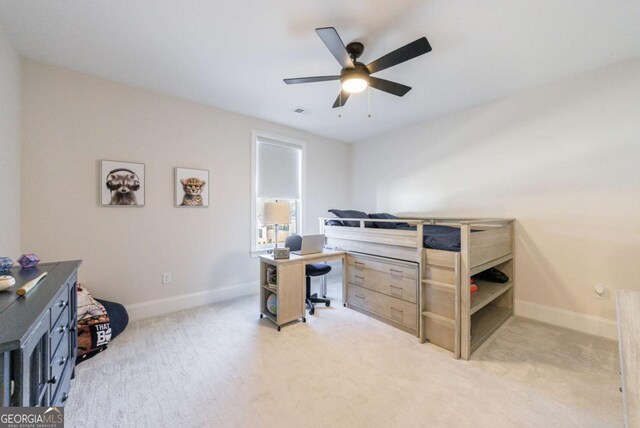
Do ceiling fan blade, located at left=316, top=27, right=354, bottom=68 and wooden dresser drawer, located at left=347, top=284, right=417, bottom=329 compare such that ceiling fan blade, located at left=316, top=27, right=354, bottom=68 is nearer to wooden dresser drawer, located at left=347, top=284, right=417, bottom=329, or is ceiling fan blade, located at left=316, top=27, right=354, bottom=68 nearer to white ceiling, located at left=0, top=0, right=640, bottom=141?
white ceiling, located at left=0, top=0, right=640, bottom=141

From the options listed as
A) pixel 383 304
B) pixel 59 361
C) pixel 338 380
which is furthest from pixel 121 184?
pixel 383 304

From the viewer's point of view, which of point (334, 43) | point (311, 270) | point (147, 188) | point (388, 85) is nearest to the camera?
point (334, 43)

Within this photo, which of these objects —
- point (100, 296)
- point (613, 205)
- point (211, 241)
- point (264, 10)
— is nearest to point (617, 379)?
point (613, 205)

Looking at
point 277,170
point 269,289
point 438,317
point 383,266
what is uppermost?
point 277,170

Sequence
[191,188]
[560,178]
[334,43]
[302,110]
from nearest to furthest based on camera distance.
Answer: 1. [334,43]
2. [560,178]
3. [191,188]
4. [302,110]

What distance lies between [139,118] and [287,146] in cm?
192

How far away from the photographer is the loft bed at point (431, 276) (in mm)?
2107

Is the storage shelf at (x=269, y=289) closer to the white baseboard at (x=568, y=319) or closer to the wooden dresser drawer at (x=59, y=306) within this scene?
the wooden dresser drawer at (x=59, y=306)

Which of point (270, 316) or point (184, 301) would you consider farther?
point (184, 301)

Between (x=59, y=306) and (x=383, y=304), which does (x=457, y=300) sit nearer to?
(x=383, y=304)

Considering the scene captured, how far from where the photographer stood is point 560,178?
2641 millimetres

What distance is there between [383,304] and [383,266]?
407mm

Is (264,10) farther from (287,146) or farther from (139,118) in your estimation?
(287,146)

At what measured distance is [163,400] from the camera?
1599mm
